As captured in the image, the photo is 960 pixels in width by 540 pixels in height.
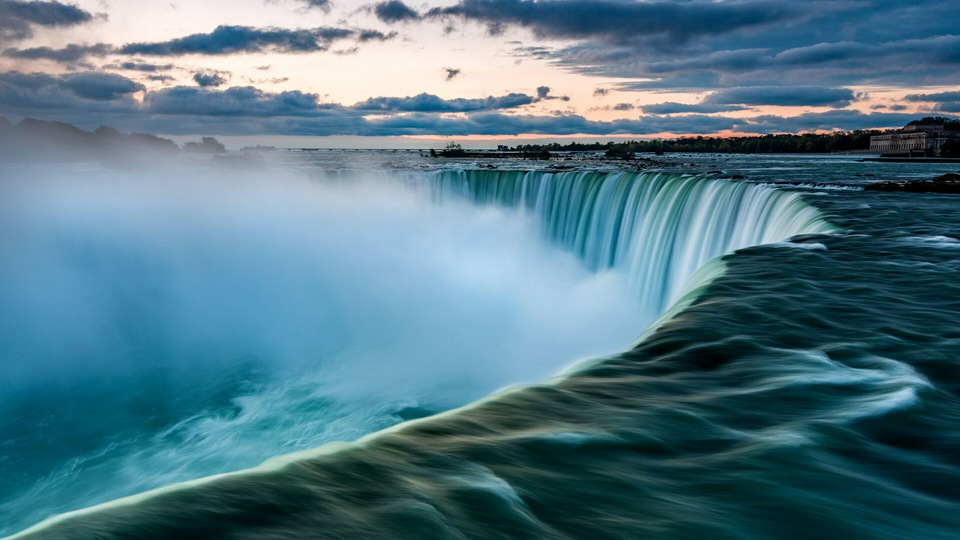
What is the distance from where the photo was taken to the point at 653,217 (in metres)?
23.0

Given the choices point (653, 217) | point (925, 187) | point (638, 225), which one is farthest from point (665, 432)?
point (925, 187)

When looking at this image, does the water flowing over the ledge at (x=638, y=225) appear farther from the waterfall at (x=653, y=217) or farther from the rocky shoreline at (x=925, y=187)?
the rocky shoreline at (x=925, y=187)

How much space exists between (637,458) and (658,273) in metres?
16.8

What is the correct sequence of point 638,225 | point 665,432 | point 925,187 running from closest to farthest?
point 665,432, point 925,187, point 638,225

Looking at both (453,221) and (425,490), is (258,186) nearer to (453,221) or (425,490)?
(453,221)

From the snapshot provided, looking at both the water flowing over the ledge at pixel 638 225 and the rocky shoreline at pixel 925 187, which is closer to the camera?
the water flowing over the ledge at pixel 638 225

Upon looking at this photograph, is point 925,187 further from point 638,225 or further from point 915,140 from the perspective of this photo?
point 915,140

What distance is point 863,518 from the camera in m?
3.31

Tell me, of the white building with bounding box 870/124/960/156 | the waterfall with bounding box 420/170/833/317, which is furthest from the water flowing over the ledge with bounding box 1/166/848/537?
the white building with bounding box 870/124/960/156

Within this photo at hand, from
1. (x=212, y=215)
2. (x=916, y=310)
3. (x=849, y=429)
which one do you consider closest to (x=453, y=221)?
(x=212, y=215)

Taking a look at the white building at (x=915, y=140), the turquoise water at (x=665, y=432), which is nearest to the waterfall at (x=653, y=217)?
the turquoise water at (x=665, y=432)

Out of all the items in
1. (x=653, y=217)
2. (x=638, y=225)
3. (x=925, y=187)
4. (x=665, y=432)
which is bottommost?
(x=665, y=432)

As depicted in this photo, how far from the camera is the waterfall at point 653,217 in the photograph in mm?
16609

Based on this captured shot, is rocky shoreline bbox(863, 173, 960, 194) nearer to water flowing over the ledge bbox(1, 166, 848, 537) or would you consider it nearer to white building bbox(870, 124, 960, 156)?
water flowing over the ledge bbox(1, 166, 848, 537)
